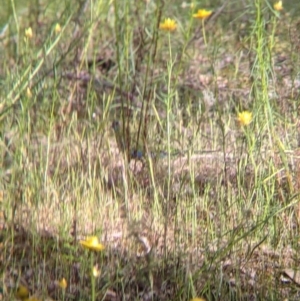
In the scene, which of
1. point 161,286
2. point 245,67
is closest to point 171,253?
point 161,286

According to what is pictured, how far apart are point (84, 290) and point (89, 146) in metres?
0.94

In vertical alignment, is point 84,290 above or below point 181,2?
below

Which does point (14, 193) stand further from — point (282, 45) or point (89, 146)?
point (282, 45)

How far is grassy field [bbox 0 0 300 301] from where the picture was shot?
3.10 metres

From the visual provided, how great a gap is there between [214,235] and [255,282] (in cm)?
30

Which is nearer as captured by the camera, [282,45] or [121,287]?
[121,287]

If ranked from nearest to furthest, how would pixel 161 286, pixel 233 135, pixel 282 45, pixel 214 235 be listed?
pixel 161 286 < pixel 214 235 < pixel 233 135 < pixel 282 45

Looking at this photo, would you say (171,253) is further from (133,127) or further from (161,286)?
(133,127)

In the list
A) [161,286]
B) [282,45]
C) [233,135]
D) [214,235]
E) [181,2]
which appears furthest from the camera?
[181,2]

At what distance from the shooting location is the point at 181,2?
6.19 metres

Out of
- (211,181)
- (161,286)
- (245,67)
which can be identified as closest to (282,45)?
(245,67)

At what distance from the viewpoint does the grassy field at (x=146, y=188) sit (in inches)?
122

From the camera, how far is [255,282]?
10.2 feet

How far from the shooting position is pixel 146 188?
374 cm
